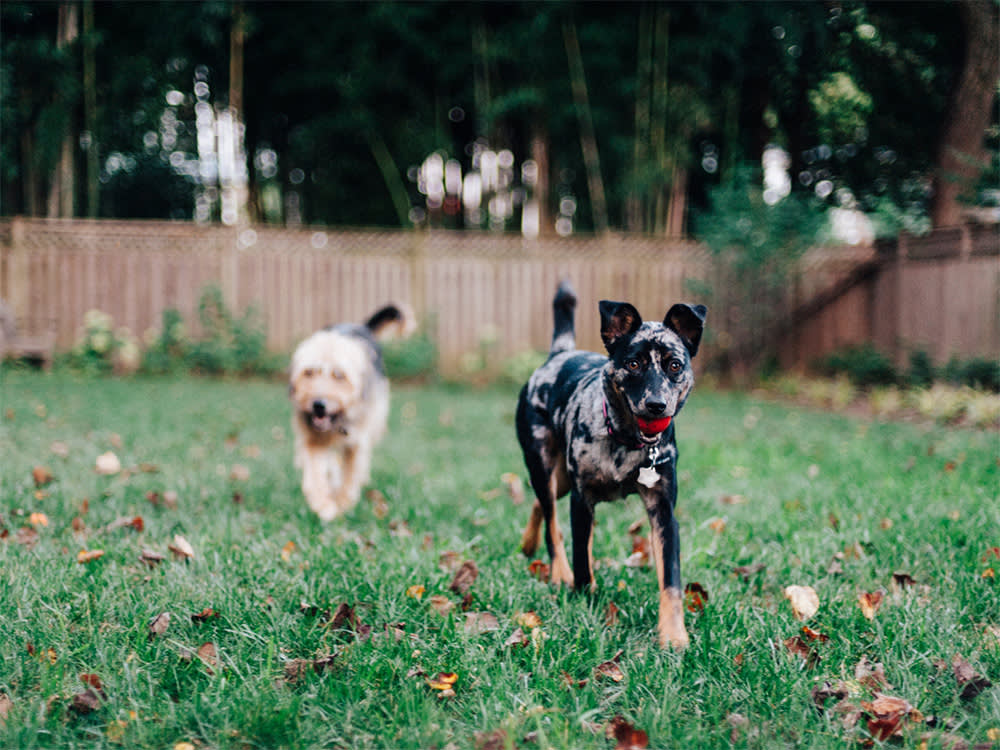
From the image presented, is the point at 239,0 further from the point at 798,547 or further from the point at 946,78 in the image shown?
the point at 798,547

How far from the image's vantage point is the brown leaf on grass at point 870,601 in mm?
2318

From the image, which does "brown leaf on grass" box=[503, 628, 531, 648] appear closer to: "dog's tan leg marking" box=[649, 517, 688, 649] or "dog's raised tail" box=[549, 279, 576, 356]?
"dog's tan leg marking" box=[649, 517, 688, 649]

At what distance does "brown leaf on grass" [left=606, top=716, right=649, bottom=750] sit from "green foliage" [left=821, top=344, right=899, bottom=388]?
9681 mm

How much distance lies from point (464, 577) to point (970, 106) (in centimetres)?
1035

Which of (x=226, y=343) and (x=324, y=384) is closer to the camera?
(x=324, y=384)

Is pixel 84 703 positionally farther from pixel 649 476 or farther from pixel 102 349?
pixel 102 349

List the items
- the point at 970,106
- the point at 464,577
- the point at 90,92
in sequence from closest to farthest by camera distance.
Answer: the point at 464,577 → the point at 970,106 → the point at 90,92

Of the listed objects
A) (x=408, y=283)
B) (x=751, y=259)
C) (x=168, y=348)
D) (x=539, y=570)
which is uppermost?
(x=751, y=259)

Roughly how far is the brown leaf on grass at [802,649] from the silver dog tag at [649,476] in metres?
0.57

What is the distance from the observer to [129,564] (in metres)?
2.71

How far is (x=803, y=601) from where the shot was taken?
93.6 inches

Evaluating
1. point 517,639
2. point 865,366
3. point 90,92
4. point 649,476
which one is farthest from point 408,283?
point 517,639

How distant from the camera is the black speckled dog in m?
2.11

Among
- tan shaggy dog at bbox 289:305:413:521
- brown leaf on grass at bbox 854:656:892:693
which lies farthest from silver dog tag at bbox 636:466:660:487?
tan shaggy dog at bbox 289:305:413:521
